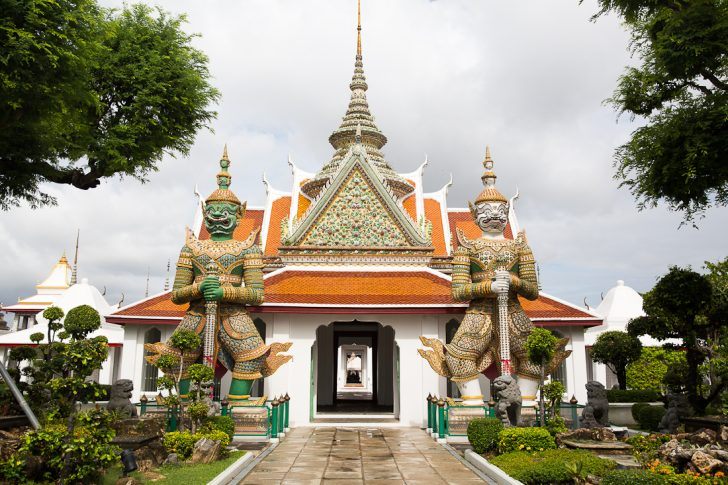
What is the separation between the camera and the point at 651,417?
13797mm

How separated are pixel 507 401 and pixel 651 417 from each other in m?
6.33

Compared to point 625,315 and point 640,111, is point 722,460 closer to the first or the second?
point 640,111

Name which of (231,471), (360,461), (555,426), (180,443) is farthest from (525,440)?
(180,443)

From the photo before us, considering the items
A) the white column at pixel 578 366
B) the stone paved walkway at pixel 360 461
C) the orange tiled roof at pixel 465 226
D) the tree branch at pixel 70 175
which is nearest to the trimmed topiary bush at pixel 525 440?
the stone paved walkway at pixel 360 461

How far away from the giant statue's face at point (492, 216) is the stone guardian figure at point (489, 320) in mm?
316

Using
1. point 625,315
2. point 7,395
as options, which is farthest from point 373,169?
point 625,315

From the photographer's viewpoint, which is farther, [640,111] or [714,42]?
[640,111]

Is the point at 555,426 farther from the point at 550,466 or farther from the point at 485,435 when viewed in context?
the point at 550,466

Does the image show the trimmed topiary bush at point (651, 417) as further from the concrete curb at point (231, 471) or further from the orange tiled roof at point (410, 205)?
the concrete curb at point (231, 471)

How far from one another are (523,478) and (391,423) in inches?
279

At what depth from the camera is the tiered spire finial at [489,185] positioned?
12.6 metres

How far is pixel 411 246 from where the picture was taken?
16.4 m

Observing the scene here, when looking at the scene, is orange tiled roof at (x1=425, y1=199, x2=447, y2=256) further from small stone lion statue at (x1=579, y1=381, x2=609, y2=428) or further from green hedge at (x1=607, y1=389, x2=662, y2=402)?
small stone lion statue at (x1=579, y1=381, x2=609, y2=428)

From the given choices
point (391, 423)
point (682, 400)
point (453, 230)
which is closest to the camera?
point (682, 400)
